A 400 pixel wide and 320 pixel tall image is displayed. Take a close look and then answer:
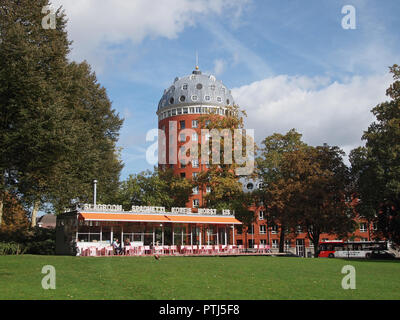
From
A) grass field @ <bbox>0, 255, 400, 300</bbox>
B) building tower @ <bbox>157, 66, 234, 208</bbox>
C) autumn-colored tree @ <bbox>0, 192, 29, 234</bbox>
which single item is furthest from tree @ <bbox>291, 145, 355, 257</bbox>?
building tower @ <bbox>157, 66, 234, 208</bbox>

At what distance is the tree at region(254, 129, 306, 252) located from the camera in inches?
2047

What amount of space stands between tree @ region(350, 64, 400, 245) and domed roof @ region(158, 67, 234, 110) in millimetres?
47705

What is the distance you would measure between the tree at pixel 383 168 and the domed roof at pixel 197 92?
1878 inches

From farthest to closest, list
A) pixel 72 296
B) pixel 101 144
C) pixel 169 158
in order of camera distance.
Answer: pixel 169 158 → pixel 101 144 → pixel 72 296

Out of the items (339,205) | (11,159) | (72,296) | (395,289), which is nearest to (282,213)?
(339,205)

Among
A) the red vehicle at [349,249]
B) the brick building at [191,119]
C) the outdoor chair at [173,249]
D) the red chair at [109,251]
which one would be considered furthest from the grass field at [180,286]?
the brick building at [191,119]

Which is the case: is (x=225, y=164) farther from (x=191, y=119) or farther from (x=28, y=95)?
(x=191, y=119)

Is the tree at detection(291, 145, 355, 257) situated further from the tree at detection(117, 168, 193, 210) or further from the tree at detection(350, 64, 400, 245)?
the tree at detection(117, 168, 193, 210)

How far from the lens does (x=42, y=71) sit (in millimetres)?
29938

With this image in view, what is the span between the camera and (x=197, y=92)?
92438 mm

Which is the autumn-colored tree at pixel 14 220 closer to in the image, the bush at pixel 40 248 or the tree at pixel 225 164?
the bush at pixel 40 248

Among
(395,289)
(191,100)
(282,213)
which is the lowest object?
(395,289)
